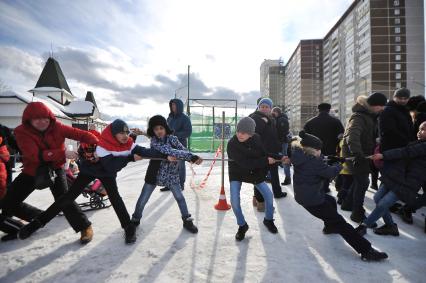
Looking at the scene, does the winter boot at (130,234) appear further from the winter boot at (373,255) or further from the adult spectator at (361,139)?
the adult spectator at (361,139)

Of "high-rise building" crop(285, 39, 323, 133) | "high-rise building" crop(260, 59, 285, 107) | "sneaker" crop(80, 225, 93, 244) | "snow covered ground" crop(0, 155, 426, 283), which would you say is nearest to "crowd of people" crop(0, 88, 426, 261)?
"sneaker" crop(80, 225, 93, 244)

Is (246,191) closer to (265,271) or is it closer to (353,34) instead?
(265,271)

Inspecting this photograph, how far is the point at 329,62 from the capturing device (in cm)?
9550

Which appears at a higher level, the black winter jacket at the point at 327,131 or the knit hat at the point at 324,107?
the knit hat at the point at 324,107

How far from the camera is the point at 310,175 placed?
10.0 feet

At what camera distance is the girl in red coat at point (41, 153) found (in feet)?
10.1

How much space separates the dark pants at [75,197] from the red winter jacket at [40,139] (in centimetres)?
36

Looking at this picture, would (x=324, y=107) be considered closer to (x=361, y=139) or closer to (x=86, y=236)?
(x=361, y=139)

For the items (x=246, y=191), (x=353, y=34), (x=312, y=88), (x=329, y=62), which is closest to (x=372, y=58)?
(x=353, y=34)

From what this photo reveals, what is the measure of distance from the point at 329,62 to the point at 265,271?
10623cm

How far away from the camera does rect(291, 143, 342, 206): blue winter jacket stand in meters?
3.03

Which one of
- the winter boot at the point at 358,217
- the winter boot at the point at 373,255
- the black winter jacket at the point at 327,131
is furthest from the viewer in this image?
the black winter jacket at the point at 327,131

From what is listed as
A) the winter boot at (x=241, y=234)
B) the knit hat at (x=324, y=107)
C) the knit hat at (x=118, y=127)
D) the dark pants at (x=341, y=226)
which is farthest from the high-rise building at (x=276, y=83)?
the knit hat at (x=118, y=127)

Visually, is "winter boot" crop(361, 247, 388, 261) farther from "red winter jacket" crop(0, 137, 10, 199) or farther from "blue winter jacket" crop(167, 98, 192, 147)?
"red winter jacket" crop(0, 137, 10, 199)
